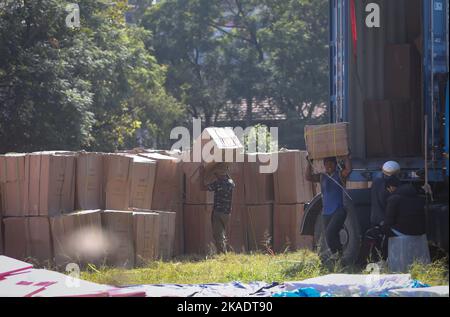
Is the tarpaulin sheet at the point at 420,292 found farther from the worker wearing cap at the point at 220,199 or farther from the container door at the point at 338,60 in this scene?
the worker wearing cap at the point at 220,199

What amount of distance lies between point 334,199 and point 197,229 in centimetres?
393

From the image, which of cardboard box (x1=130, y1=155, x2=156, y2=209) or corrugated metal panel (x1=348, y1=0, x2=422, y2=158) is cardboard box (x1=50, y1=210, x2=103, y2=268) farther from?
corrugated metal panel (x1=348, y1=0, x2=422, y2=158)

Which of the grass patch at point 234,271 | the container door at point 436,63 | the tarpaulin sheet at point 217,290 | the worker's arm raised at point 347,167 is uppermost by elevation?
the container door at point 436,63

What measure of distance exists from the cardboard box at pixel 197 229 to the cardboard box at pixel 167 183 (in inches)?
12.2

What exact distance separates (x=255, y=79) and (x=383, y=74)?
27.5m

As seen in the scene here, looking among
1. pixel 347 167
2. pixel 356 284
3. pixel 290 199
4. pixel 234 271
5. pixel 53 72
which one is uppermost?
pixel 53 72

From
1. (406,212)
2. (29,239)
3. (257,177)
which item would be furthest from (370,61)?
(29,239)

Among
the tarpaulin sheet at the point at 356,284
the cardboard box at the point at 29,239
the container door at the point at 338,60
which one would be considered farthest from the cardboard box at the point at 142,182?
the tarpaulin sheet at the point at 356,284

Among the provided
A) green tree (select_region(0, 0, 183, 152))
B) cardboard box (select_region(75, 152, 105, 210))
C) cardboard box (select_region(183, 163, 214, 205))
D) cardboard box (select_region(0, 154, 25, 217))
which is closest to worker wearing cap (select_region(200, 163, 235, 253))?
cardboard box (select_region(183, 163, 214, 205))

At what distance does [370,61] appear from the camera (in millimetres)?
12234

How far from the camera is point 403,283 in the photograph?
8750mm

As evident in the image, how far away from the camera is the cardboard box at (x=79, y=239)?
12.5m

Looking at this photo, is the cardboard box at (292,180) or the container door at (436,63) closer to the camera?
the container door at (436,63)

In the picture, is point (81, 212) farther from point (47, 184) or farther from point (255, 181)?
point (255, 181)
